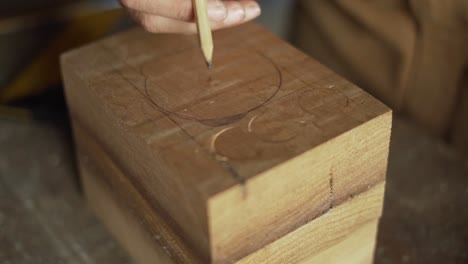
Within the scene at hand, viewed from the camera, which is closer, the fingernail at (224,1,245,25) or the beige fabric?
the fingernail at (224,1,245,25)

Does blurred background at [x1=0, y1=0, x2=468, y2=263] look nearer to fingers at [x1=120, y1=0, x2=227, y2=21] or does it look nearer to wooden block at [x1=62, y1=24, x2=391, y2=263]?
wooden block at [x1=62, y1=24, x2=391, y2=263]

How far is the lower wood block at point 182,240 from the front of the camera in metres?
Answer: 0.63

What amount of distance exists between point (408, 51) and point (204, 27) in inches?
16.5

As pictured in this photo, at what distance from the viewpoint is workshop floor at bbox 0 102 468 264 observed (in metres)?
0.79

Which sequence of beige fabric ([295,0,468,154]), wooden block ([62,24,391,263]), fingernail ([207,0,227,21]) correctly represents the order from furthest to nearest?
beige fabric ([295,0,468,154]) < fingernail ([207,0,227,21]) < wooden block ([62,24,391,263])

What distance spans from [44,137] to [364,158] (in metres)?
0.56

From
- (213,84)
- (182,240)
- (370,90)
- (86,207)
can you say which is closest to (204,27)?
(213,84)

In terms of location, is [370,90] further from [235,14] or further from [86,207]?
[86,207]

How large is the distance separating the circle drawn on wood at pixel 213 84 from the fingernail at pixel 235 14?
0.12ft

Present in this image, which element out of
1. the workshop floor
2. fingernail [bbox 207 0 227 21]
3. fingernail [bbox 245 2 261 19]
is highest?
fingernail [bbox 207 0 227 21]

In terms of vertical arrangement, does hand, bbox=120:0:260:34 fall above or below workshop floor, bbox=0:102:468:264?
above

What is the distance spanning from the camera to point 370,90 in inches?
41.3

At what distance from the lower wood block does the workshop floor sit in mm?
55

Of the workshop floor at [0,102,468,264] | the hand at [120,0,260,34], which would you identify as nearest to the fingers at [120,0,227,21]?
the hand at [120,0,260,34]
